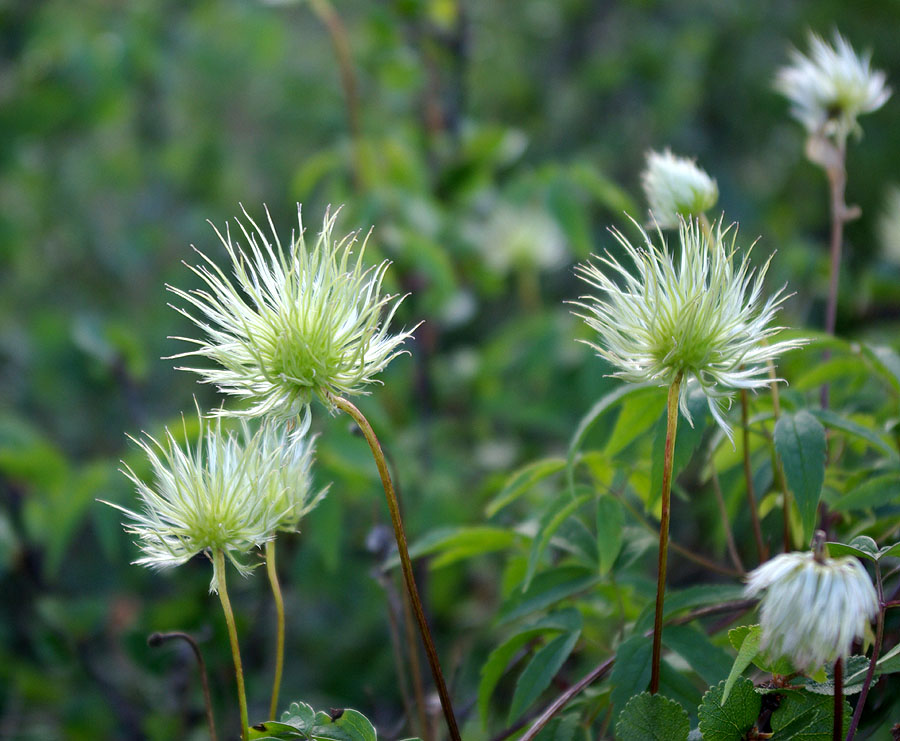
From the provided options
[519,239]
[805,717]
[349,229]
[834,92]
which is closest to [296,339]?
[805,717]

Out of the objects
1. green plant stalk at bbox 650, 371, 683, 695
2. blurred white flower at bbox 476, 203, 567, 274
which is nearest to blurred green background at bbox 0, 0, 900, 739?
blurred white flower at bbox 476, 203, 567, 274

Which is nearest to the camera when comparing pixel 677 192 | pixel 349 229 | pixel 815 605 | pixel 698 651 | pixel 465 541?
pixel 815 605

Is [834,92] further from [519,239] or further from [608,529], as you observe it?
[519,239]

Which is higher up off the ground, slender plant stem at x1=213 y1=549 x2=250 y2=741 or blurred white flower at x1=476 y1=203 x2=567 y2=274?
blurred white flower at x1=476 y1=203 x2=567 y2=274

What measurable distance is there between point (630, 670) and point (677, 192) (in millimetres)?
516

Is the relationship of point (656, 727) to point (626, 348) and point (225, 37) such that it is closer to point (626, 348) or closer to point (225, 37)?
point (626, 348)

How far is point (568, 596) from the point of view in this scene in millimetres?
917

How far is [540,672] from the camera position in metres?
0.85

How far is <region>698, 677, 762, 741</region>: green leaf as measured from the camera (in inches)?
26.8

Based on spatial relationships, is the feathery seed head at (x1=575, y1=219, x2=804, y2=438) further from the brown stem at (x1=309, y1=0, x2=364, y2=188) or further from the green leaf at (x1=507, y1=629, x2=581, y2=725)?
the brown stem at (x1=309, y1=0, x2=364, y2=188)

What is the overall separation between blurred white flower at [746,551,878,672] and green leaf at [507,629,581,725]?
0.28 m

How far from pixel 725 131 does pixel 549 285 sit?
1284 millimetres

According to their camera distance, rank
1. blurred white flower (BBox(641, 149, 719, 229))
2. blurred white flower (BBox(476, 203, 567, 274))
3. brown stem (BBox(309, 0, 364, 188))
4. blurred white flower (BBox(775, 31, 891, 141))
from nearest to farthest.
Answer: blurred white flower (BBox(641, 149, 719, 229))
blurred white flower (BBox(775, 31, 891, 141))
brown stem (BBox(309, 0, 364, 188))
blurred white flower (BBox(476, 203, 567, 274))

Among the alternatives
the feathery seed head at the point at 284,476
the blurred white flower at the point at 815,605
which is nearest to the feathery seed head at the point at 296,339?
the feathery seed head at the point at 284,476
